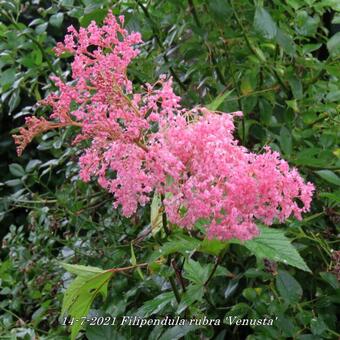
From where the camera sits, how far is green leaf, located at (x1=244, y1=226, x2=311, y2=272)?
0.93 m

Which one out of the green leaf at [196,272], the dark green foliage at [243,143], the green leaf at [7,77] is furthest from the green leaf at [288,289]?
the green leaf at [7,77]

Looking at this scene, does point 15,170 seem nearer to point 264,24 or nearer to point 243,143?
point 243,143

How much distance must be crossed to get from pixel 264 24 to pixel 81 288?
616mm

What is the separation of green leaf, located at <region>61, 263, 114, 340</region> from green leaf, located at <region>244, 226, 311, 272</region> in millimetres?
239

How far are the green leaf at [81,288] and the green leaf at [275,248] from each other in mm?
239

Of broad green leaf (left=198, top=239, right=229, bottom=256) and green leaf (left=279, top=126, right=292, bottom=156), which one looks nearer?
broad green leaf (left=198, top=239, right=229, bottom=256)

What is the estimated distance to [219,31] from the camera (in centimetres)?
140

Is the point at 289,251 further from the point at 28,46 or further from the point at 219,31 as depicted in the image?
the point at 28,46

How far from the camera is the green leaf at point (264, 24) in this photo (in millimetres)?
1199

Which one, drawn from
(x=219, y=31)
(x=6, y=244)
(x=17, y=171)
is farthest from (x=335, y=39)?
(x=6, y=244)

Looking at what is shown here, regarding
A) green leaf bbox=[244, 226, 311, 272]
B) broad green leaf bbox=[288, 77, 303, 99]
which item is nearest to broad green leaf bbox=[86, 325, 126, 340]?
green leaf bbox=[244, 226, 311, 272]

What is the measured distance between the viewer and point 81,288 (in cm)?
98

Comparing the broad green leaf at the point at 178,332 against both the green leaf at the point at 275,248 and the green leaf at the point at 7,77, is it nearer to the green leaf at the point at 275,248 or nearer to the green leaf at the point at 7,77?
the green leaf at the point at 275,248

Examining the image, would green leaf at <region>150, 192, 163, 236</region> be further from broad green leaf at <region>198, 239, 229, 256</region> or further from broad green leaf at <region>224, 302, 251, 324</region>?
broad green leaf at <region>224, 302, 251, 324</region>
